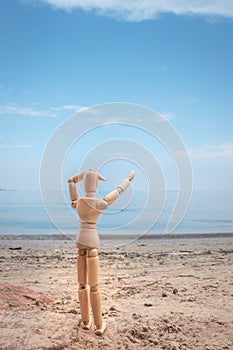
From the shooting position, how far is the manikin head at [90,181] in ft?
19.6

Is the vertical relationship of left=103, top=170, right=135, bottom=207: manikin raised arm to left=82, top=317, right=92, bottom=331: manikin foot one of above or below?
above

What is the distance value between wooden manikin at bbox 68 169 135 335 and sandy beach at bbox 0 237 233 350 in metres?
0.25

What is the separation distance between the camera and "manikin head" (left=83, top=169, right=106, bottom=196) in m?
5.98

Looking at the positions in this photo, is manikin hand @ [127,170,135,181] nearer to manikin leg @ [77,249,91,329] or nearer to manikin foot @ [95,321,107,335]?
manikin leg @ [77,249,91,329]

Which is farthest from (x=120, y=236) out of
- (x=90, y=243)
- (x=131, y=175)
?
(x=90, y=243)

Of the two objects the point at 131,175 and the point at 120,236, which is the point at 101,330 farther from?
the point at 120,236

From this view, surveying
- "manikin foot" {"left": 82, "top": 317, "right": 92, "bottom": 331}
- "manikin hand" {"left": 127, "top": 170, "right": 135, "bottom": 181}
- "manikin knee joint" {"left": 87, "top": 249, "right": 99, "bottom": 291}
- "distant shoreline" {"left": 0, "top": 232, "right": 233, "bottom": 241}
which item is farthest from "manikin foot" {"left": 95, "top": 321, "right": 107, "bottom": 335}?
"distant shoreline" {"left": 0, "top": 232, "right": 233, "bottom": 241}

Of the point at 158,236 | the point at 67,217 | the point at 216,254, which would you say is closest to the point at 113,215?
the point at 67,217

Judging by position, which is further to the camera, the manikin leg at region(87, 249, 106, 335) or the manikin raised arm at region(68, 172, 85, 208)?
the manikin raised arm at region(68, 172, 85, 208)

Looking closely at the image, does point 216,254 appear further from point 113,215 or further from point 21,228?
point 21,228

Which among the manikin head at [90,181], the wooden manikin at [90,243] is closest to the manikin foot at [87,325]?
the wooden manikin at [90,243]

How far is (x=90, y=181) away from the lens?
236 inches

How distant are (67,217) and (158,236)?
15.3 m

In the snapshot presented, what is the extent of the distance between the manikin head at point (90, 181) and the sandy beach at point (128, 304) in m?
1.92
